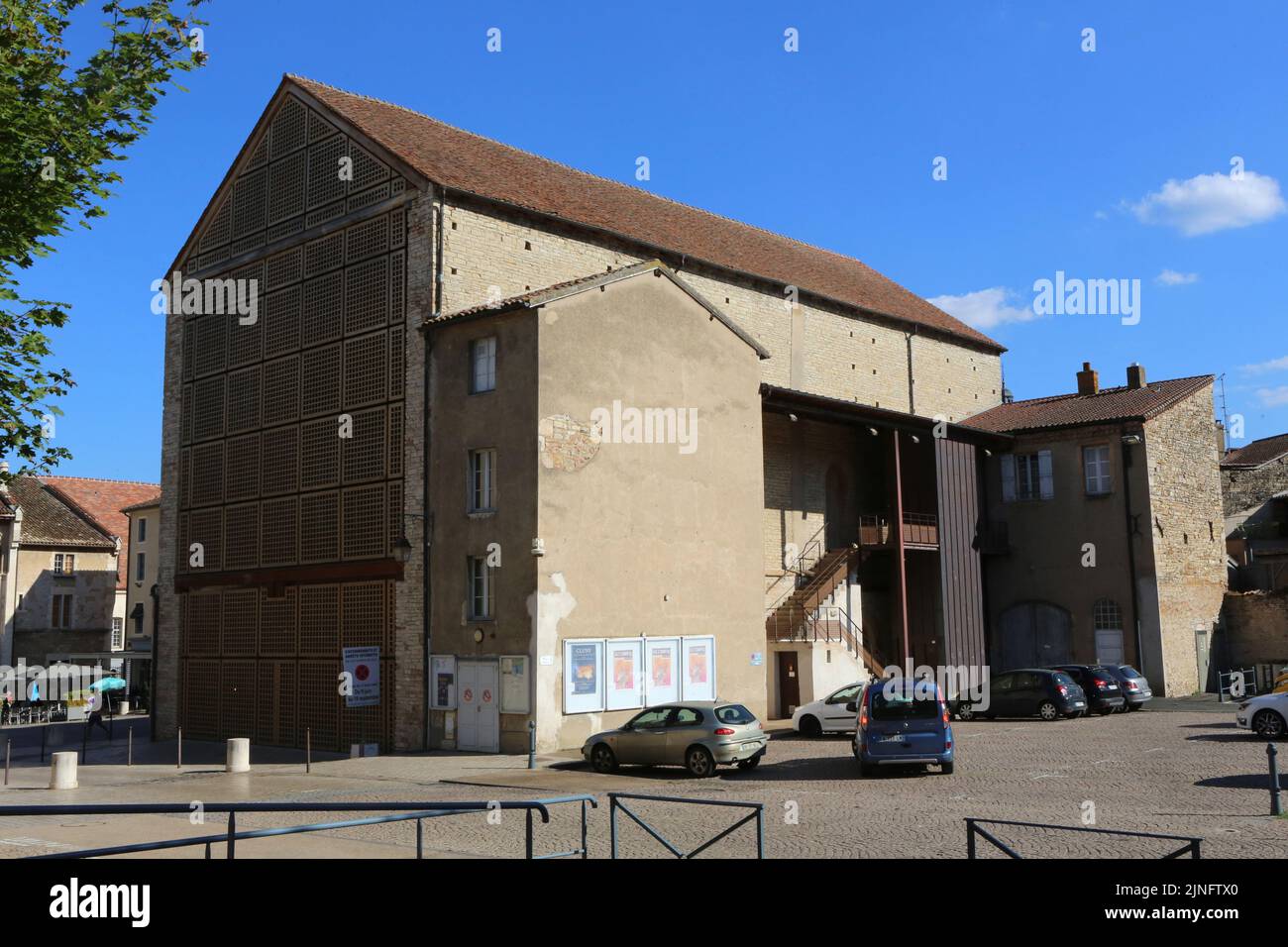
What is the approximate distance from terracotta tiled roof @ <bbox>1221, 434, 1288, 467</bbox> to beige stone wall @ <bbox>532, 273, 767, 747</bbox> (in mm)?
32799

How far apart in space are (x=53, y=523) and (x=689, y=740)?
41.8m

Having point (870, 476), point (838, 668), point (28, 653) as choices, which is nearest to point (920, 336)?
point (870, 476)

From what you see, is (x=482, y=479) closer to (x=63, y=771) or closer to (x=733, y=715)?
(x=733, y=715)

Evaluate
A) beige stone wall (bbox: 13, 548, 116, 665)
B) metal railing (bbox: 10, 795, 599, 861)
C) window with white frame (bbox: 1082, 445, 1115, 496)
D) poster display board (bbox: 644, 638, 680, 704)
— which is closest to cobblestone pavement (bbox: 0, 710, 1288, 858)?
metal railing (bbox: 10, 795, 599, 861)

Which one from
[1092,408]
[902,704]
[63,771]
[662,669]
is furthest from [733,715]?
[1092,408]

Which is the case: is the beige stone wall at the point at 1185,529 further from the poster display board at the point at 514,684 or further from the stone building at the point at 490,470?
the poster display board at the point at 514,684

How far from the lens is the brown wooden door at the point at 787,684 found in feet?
105

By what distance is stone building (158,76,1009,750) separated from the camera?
82.0 ft

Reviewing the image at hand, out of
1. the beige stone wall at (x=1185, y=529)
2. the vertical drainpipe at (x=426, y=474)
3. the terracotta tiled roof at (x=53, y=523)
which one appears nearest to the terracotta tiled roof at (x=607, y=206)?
the vertical drainpipe at (x=426, y=474)
